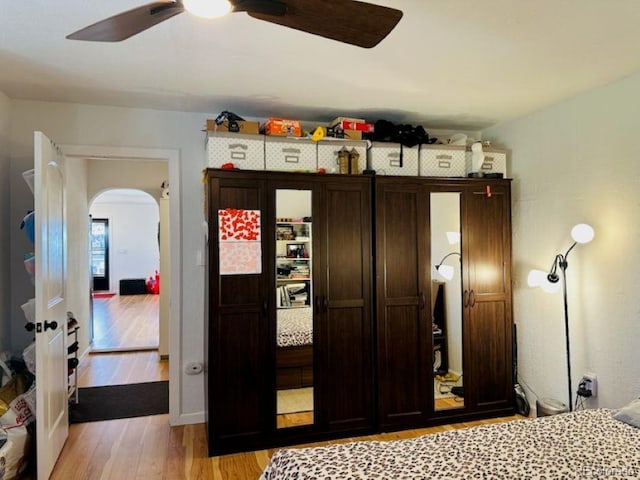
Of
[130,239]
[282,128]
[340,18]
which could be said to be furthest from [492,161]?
[130,239]

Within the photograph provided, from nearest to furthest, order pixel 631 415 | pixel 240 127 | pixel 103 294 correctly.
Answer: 1. pixel 631 415
2. pixel 240 127
3. pixel 103 294

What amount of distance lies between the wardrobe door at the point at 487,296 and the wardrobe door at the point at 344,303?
2.63ft

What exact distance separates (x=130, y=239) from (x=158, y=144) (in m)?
8.99

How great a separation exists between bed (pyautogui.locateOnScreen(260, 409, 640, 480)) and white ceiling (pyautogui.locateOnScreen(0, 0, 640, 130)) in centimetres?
183

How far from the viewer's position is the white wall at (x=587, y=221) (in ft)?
8.68

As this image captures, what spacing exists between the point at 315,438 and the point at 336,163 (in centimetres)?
194

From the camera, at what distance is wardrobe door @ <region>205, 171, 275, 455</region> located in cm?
283

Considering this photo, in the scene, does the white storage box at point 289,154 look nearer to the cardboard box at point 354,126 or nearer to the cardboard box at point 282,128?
the cardboard box at point 282,128

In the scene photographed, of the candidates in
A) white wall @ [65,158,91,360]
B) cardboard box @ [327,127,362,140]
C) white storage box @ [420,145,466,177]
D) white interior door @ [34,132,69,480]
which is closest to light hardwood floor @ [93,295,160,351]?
white wall @ [65,158,91,360]

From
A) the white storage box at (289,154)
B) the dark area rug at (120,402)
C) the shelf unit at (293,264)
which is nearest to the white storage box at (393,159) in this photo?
the white storage box at (289,154)

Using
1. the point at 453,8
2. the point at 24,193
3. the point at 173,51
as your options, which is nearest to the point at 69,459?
the point at 24,193

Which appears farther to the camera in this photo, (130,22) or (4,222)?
(4,222)

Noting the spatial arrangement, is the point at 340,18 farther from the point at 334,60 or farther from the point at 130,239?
the point at 130,239

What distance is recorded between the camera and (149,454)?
9.41 feet
